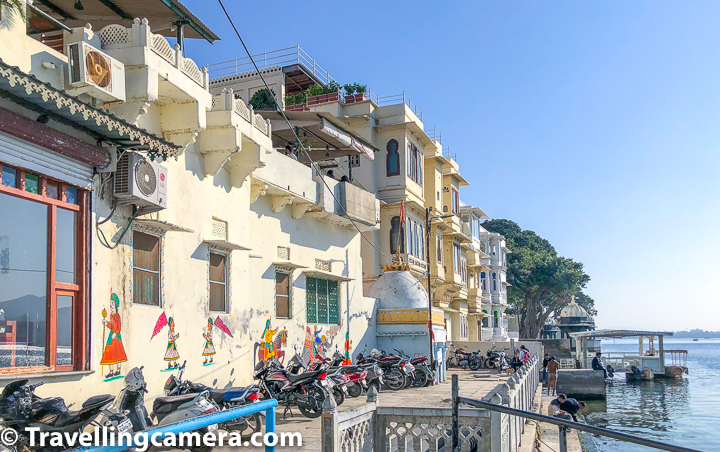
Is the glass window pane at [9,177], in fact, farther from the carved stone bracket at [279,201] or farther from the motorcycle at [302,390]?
the carved stone bracket at [279,201]

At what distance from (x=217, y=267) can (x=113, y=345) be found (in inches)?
143

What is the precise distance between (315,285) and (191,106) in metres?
8.34

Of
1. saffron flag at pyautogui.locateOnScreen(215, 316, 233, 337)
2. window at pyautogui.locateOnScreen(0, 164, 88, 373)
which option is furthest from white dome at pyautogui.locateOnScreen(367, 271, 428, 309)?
window at pyautogui.locateOnScreen(0, 164, 88, 373)

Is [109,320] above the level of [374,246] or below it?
below

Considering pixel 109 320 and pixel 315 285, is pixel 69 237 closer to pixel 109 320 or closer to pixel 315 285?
pixel 109 320

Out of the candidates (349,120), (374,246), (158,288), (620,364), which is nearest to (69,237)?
(158,288)

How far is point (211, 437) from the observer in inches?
311

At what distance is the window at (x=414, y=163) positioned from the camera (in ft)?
89.4

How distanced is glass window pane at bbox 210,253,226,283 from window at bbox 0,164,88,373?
12.7ft

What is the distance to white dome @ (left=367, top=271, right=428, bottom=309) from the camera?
21.6 meters

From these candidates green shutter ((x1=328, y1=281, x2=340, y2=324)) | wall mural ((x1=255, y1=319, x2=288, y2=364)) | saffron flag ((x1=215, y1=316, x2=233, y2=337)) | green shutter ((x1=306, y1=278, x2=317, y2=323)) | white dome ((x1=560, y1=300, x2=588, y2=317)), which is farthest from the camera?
white dome ((x1=560, y1=300, x2=588, y2=317))

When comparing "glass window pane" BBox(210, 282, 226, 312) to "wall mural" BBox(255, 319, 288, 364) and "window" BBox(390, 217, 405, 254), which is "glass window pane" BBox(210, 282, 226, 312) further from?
"window" BBox(390, 217, 405, 254)

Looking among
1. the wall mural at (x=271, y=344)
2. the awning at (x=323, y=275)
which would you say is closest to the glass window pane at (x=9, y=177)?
the wall mural at (x=271, y=344)

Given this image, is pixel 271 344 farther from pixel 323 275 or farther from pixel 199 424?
pixel 199 424
